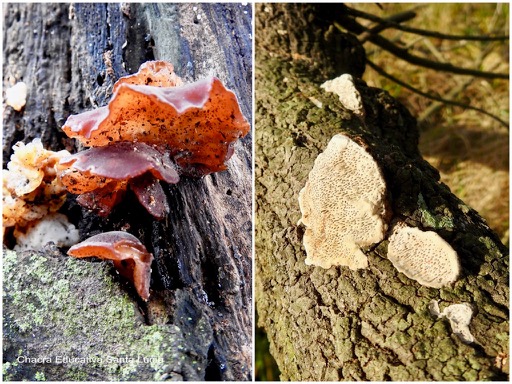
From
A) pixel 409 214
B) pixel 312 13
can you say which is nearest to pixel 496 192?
pixel 312 13

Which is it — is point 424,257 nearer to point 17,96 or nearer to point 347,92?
point 347,92

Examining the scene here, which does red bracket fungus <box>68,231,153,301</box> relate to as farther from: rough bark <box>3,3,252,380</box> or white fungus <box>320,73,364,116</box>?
white fungus <box>320,73,364,116</box>

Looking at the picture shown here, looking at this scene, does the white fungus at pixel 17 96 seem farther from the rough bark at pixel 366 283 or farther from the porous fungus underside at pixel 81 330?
the rough bark at pixel 366 283

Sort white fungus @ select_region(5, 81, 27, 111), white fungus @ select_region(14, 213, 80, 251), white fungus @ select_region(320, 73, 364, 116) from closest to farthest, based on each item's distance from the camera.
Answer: white fungus @ select_region(14, 213, 80, 251)
white fungus @ select_region(320, 73, 364, 116)
white fungus @ select_region(5, 81, 27, 111)

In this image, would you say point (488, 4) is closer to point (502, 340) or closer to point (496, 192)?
point (496, 192)

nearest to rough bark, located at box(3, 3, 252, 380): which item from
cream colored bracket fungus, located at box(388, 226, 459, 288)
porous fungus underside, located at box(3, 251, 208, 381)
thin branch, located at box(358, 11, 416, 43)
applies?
porous fungus underside, located at box(3, 251, 208, 381)
